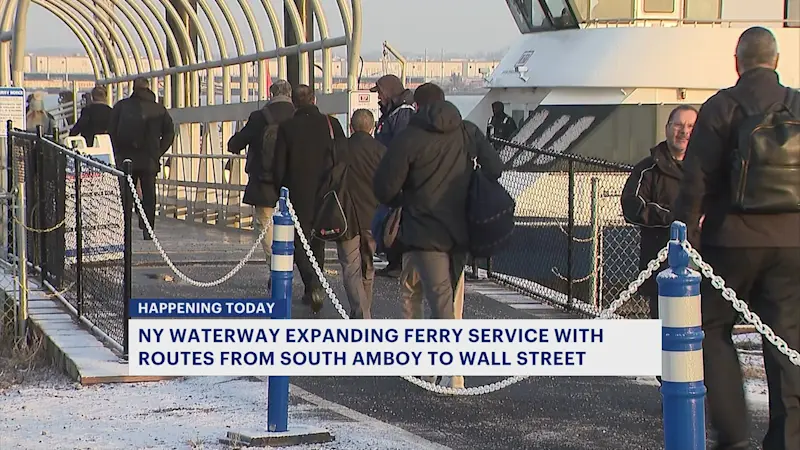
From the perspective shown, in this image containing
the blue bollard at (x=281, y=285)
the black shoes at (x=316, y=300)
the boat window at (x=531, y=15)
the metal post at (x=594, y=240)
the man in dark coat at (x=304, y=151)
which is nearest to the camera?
the blue bollard at (x=281, y=285)

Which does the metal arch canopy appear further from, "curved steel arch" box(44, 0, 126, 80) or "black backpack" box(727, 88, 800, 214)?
"black backpack" box(727, 88, 800, 214)

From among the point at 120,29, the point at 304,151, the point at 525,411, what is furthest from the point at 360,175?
the point at 120,29

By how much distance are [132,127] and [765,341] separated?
11.4m

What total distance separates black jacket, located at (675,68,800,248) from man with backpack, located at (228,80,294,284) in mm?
5588

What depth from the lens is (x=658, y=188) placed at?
805cm

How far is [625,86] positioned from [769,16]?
12.6 ft

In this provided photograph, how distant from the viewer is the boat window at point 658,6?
33531 mm

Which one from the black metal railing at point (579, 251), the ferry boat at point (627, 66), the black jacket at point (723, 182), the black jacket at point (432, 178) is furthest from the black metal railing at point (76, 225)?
the ferry boat at point (627, 66)

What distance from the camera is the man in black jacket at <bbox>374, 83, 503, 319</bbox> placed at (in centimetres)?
831

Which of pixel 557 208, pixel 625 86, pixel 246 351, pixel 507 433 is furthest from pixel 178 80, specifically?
pixel 246 351

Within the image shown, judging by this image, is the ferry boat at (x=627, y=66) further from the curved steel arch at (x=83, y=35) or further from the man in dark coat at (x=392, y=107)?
the man in dark coat at (x=392, y=107)

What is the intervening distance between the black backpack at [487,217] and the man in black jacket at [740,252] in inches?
72.8

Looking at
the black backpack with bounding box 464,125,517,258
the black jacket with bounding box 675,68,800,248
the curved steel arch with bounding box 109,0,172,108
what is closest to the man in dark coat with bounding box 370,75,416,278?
the black backpack with bounding box 464,125,517,258

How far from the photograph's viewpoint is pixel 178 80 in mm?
25609
